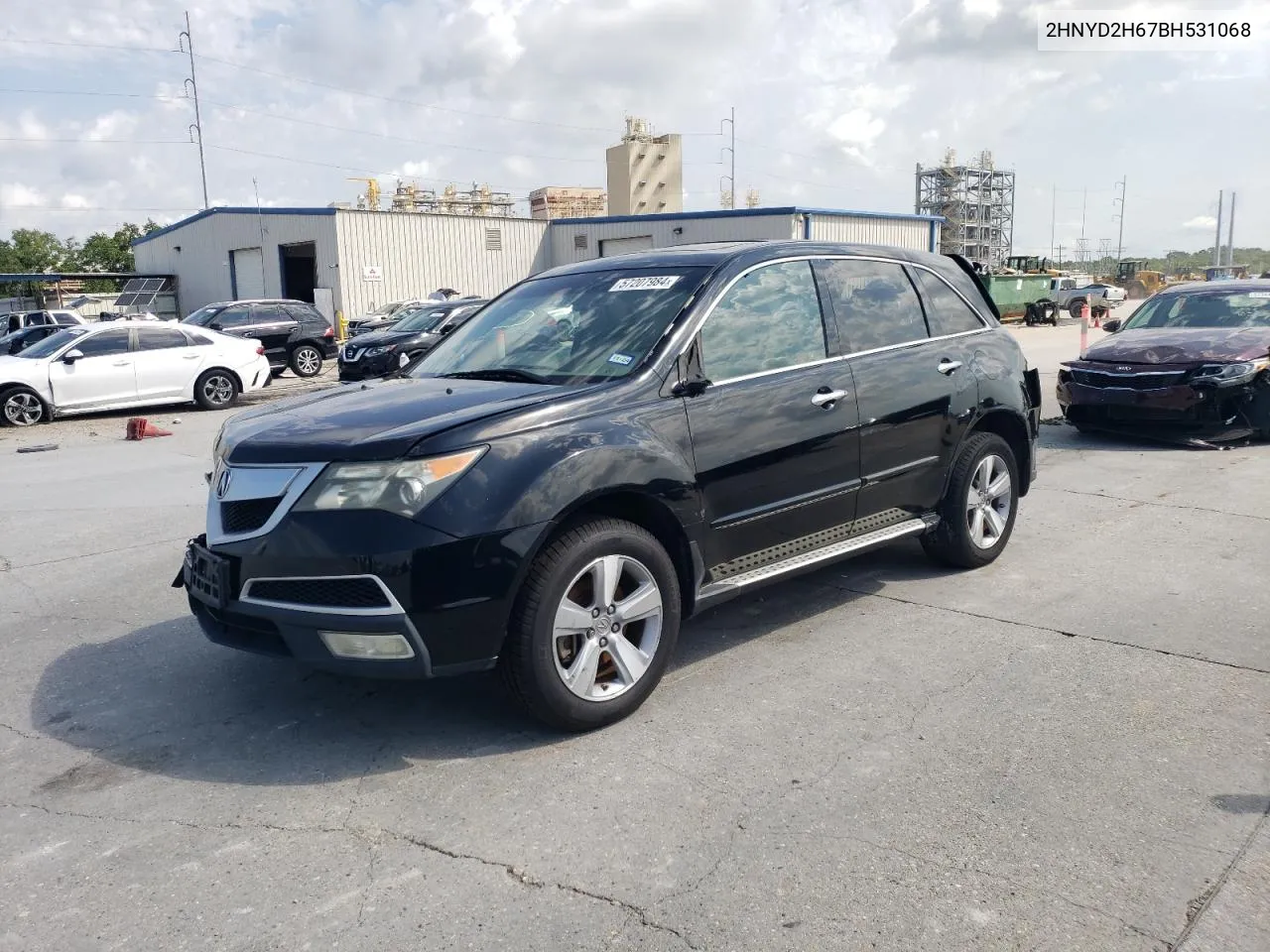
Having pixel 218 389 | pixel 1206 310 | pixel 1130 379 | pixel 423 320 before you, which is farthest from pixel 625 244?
pixel 1130 379

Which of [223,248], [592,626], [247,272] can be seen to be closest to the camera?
[592,626]

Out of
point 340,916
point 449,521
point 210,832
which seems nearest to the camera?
point 340,916

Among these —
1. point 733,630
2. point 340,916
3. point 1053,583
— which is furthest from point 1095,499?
point 340,916

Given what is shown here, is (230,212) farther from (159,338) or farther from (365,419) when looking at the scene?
(365,419)

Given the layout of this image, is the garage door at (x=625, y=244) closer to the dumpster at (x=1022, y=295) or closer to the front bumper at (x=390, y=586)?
the dumpster at (x=1022, y=295)

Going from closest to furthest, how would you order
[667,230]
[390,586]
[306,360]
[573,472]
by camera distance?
[390,586]
[573,472]
[306,360]
[667,230]

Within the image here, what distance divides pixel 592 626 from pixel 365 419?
3.75ft

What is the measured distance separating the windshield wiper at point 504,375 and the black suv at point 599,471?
0.06ft

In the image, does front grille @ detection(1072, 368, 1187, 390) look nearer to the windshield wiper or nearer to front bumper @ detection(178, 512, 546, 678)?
the windshield wiper

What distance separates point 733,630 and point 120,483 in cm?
693

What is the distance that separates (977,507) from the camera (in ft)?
19.3

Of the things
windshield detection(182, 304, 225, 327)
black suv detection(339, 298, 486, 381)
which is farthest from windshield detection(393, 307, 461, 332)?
windshield detection(182, 304, 225, 327)

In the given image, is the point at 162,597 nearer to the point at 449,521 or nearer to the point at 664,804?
the point at 449,521

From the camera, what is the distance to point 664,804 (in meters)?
3.37
